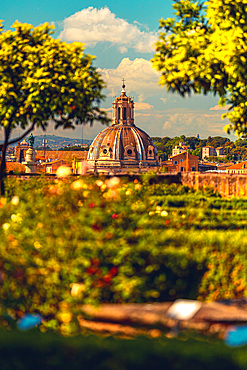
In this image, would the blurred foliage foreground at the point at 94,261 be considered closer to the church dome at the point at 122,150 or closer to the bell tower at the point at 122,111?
the church dome at the point at 122,150

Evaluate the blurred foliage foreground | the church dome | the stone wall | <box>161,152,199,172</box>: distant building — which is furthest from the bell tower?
the blurred foliage foreground

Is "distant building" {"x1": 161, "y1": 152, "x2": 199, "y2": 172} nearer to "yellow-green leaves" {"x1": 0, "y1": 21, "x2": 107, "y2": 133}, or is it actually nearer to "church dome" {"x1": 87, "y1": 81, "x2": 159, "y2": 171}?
"church dome" {"x1": 87, "y1": 81, "x2": 159, "y2": 171}

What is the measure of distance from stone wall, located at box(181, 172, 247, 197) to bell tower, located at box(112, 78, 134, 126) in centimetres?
9904

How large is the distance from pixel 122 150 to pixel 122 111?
1375 centimetres

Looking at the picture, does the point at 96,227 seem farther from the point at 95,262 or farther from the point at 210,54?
the point at 210,54

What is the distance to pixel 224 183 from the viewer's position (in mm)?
17453

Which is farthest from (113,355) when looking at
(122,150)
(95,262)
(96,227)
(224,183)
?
(122,150)

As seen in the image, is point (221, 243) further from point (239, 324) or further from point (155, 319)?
point (155, 319)

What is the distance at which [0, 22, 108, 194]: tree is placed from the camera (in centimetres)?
1293

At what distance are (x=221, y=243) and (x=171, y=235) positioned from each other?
2.69 ft

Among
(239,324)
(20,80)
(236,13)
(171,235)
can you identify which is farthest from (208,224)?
(20,80)

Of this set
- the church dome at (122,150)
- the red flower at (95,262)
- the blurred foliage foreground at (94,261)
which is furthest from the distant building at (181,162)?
the red flower at (95,262)

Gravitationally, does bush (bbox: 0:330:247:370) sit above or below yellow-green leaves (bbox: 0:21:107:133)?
below

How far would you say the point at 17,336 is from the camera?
3.38 m
